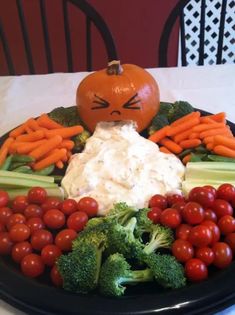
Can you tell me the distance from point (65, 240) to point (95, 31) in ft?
6.16

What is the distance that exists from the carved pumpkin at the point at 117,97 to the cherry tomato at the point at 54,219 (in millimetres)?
429

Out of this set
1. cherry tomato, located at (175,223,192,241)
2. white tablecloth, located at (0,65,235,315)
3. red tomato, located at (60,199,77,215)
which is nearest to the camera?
cherry tomato, located at (175,223,192,241)

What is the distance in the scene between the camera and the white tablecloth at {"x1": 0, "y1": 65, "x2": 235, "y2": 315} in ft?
5.14

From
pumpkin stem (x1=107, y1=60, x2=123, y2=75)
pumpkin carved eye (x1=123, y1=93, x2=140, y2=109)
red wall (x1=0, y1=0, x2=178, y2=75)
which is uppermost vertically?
pumpkin stem (x1=107, y1=60, x2=123, y2=75)

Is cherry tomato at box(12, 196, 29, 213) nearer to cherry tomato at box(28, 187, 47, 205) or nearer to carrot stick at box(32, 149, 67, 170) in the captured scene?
cherry tomato at box(28, 187, 47, 205)

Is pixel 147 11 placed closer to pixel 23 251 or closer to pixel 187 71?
pixel 187 71

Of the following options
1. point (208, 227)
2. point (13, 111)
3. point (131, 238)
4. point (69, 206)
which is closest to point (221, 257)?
point (208, 227)

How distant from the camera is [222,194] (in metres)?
0.96

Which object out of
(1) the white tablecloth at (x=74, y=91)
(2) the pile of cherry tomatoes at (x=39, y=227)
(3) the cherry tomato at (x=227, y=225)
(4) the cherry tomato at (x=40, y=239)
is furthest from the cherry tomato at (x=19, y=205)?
(1) the white tablecloth at (x=74, y=91)

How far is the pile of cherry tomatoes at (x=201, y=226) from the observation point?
85 cm

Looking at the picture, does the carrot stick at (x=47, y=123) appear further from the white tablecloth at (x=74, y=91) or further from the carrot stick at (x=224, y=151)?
the carrot stick at (x=224, y=151)

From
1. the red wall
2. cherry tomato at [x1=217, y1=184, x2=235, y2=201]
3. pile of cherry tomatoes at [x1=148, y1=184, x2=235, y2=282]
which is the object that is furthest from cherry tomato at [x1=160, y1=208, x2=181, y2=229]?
the red wall

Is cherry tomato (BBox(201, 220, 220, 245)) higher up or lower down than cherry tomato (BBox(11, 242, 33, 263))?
→ higher up

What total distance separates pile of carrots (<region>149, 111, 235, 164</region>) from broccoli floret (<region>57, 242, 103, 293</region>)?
1.56 feet
